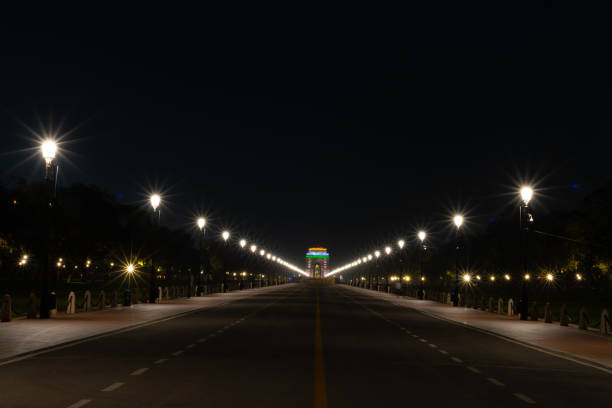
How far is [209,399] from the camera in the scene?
1172 cm

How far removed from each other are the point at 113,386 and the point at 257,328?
16.4m

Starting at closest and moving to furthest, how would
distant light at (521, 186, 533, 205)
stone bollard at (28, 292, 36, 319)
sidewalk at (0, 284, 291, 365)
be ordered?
sidewalk at (0, 284, 291, 365) < stone bollard at (28, 292, 36, 319) < distant light at (521, 186, 533, 205)

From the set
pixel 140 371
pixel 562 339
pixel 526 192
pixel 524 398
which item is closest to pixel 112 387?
pixel 140 371

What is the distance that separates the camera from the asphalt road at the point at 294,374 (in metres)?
11.9

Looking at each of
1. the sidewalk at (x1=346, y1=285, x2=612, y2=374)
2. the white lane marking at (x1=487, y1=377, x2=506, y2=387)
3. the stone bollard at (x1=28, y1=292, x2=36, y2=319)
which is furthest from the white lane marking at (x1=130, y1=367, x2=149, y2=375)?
the stone bollard at (x1=28, y1=292, x2=36, y2=319)

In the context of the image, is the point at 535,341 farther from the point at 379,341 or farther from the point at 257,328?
the point at 257,328

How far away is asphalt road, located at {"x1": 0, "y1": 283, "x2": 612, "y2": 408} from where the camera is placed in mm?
11922

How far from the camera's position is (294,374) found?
15.1 m

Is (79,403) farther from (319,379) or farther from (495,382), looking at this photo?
(495,382)

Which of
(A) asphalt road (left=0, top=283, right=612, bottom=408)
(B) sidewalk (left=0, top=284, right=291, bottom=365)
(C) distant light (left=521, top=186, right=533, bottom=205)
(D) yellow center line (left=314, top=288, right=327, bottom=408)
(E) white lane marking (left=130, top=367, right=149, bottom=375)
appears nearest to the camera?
(D) yellow center line (left=314, top=288, right=327, bottom=408)

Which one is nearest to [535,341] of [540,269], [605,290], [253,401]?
[253,401]

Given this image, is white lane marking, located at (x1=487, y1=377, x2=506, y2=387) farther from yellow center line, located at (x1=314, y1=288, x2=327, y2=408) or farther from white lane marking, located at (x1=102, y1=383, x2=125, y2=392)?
white lane marking, located at (x1=102, y1=383, x2=125, y2=392)

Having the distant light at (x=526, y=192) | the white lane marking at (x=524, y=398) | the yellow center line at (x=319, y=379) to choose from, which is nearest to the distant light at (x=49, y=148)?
the yellow center line at (x=319, y=379)

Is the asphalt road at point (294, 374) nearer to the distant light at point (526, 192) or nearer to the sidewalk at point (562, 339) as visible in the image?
the sidewalk at point (562, 339)
